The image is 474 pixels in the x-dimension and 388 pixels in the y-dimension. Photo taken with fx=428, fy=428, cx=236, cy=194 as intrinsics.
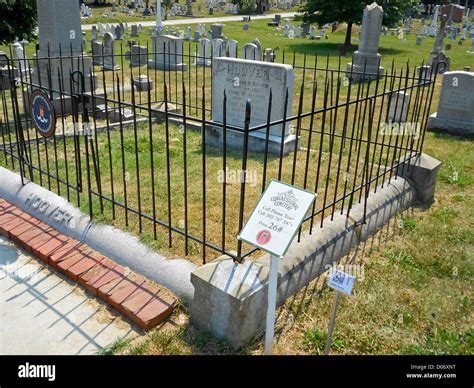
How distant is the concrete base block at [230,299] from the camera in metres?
3.13

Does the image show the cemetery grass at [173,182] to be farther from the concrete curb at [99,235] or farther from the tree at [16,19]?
the tree at [16,19]

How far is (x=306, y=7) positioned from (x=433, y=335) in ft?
82.2

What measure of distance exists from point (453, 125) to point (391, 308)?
7.37 meters

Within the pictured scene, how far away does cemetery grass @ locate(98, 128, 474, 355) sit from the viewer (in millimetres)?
3318

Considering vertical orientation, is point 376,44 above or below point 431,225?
above

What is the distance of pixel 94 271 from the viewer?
3951 millimetres

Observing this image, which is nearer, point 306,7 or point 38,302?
point 38,302

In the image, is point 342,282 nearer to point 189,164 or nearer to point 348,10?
point 189,164

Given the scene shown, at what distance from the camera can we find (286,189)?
2.96m

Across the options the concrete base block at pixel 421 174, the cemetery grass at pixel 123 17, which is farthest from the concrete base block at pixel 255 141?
the cemetery grass at pixel 123 17

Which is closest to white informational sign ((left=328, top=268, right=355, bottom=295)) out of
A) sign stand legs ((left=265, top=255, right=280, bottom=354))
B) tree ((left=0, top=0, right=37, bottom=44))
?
sign stand legs ((left=265, top=255, right=280, bottom=354))

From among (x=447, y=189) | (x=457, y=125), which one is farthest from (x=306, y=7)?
(x=447, y=189)

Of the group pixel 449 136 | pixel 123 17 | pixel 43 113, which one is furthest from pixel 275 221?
pixel 123 17

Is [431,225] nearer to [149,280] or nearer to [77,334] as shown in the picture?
[149,280]
